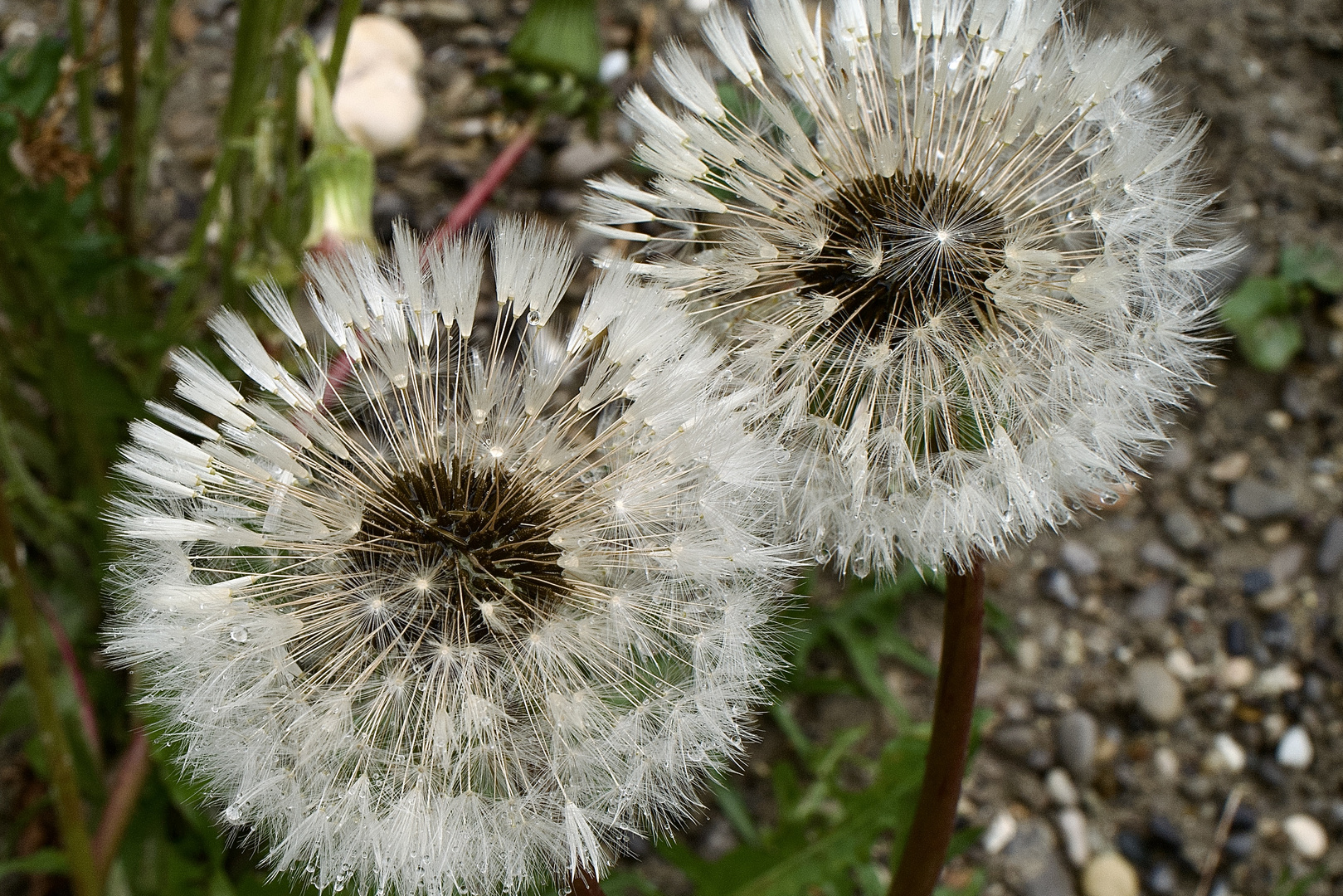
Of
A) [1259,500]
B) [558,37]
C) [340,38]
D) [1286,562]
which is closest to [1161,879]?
[1286,562]

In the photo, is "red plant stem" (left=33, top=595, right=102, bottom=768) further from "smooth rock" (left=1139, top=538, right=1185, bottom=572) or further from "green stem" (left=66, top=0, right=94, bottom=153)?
"smooth rock" (left=1139, top=538, right=1185, bottom=572)

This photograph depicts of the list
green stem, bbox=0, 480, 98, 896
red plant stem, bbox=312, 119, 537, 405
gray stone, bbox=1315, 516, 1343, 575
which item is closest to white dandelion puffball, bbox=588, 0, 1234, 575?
red plant stem, bbox=312, 119, 537, 405

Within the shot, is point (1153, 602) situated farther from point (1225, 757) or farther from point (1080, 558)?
point (1225, 757)

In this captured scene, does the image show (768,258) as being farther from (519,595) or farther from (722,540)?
(519,595)

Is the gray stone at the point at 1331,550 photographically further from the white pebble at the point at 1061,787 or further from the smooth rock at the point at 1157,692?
the white pebble at the point at 1061,787

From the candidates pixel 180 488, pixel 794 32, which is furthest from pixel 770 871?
pixel 794 32

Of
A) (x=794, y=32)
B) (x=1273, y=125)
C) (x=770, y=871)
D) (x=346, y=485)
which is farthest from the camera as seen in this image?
(x=1273, y=125)
